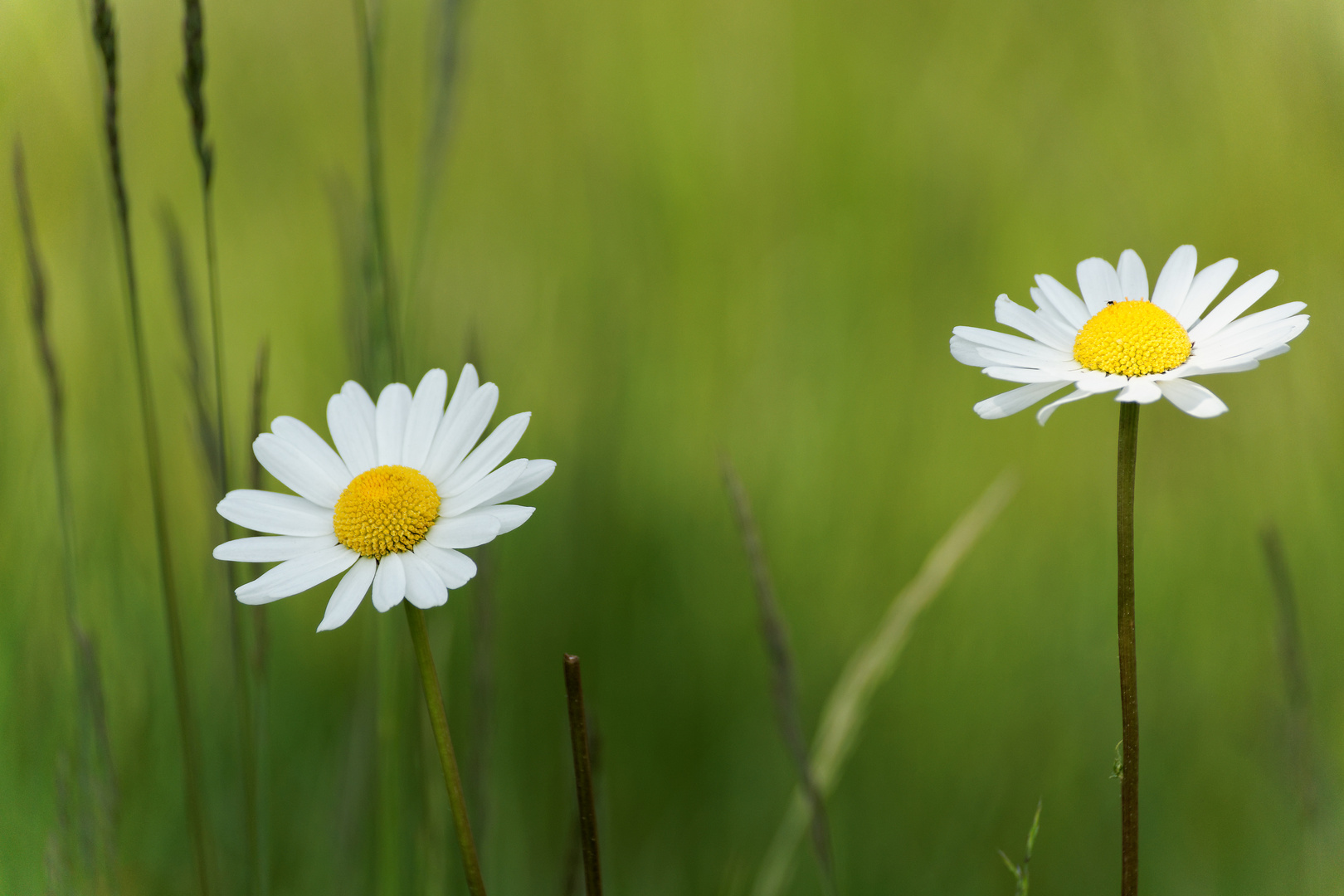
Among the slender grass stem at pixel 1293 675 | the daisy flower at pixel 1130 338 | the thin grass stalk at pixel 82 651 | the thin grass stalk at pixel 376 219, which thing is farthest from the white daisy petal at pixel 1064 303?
the thin grass stalk at pixel 82 651

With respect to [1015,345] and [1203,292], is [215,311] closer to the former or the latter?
[1015,345]

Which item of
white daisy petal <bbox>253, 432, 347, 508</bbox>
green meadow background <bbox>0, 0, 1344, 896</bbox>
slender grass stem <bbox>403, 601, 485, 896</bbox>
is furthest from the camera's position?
green meadow background <bbox>0, 0, 1344, 896</bbox>

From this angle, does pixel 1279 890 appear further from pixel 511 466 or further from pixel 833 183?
pixel 833 183

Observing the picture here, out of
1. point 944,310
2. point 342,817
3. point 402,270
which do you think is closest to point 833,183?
point 944,310

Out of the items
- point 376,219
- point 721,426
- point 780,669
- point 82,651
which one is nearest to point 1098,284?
point 780,669

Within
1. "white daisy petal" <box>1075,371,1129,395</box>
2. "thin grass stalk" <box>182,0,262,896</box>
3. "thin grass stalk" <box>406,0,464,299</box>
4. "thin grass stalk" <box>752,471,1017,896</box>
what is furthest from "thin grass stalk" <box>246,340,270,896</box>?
"white daisy petal" <box>1075,371,1129,395</box>

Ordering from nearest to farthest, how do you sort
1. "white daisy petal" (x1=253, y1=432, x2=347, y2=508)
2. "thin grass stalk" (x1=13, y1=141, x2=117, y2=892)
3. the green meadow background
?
"white daisy petal" (x1=253, y1=432, x2=347, y2=508) < "thin grass stalk" (x1=13, y1=141, x2=117, y2=892) < the green meadow background

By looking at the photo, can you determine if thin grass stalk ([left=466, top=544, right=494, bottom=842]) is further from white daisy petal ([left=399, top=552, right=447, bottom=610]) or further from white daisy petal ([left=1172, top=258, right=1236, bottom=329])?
white daisy petal ([left=1172, top=258, right=1236, bottom=329])
